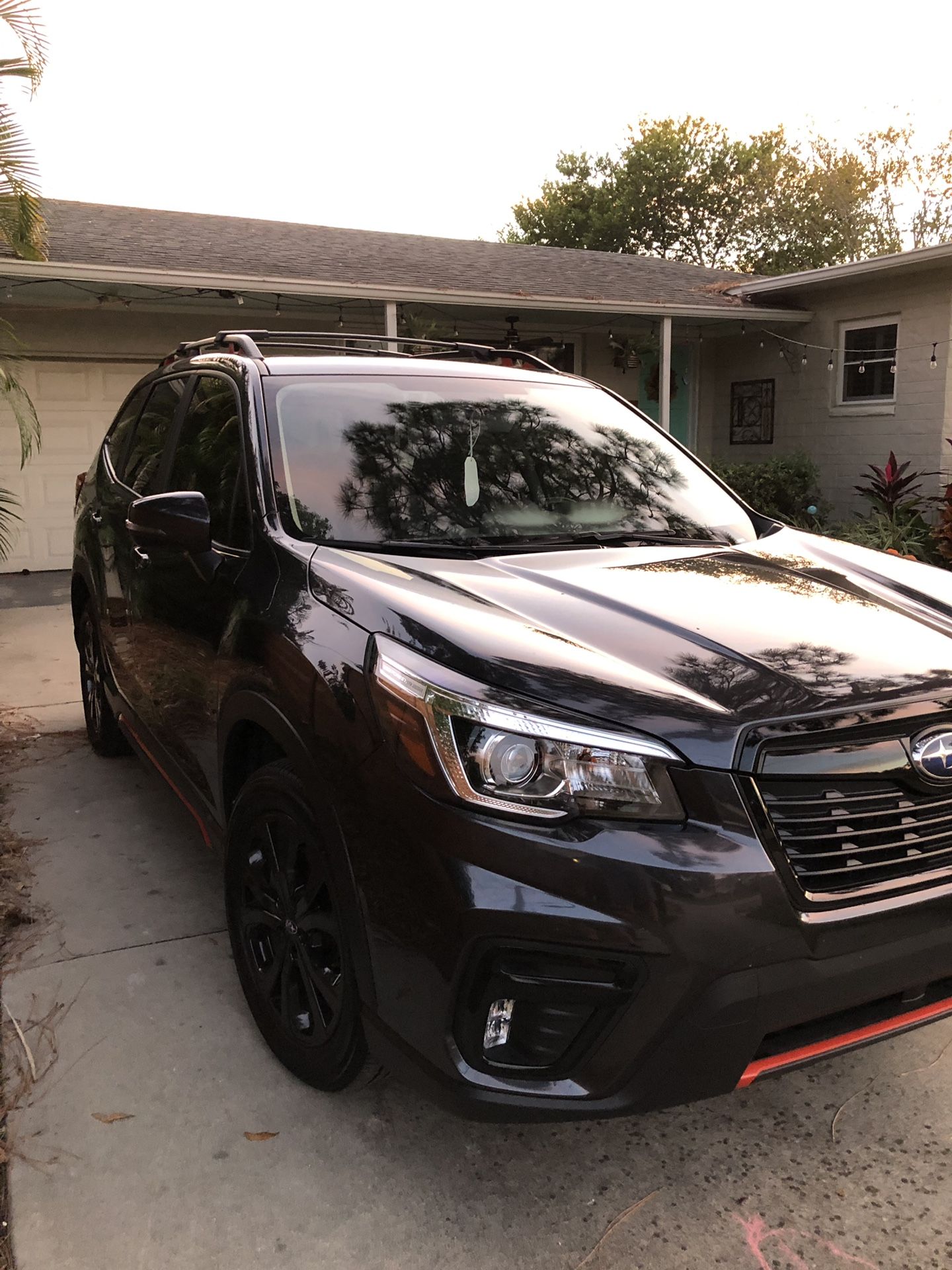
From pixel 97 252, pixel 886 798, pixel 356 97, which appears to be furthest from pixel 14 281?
pixel 356 97

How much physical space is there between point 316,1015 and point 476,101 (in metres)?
31.9

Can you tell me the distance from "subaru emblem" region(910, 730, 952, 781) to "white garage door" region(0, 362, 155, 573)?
11.7 metres

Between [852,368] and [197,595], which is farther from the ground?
[852,368]

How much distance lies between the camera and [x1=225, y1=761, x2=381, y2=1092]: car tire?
2.19m

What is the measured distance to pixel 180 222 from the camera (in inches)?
530

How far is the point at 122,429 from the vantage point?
4.61m

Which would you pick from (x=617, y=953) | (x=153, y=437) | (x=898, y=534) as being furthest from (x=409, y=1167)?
(x=898, y=534)

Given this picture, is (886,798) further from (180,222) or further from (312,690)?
(180,222)

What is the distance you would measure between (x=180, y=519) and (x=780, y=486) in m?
11.6

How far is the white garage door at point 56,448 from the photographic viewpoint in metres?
11.9

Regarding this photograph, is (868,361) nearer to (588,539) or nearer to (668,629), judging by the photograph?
(588,539)

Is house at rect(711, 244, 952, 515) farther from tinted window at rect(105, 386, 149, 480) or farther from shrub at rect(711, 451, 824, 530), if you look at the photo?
tinted window at rect(105, 386, 149, 480)

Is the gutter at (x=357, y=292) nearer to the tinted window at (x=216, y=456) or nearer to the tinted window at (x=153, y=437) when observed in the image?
the tinted window at (x=153, y=437)

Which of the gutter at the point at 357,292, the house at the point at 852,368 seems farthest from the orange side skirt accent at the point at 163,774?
the house at the point at 852,368
